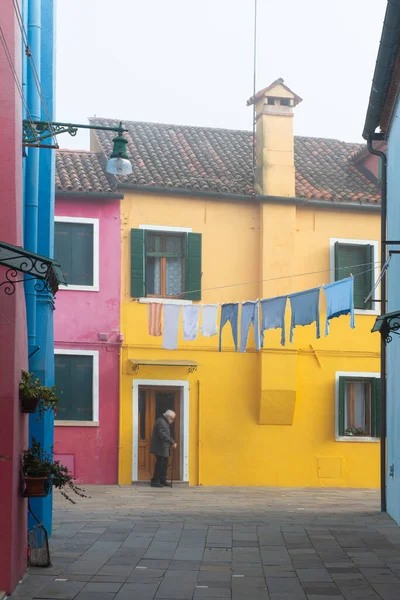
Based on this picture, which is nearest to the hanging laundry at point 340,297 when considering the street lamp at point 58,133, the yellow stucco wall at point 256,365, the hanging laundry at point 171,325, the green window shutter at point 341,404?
the hanging laundry at point 171,325

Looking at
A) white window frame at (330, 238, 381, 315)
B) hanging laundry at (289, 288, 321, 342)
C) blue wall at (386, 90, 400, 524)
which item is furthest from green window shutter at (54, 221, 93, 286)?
blue wall at (386, 90, 400, 524)

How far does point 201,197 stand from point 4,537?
45.5 ft

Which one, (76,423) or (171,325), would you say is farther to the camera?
(76,423)

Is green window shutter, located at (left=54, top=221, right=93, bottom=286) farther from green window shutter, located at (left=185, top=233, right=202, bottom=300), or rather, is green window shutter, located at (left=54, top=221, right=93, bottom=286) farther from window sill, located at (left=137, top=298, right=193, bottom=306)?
green window shutter, located at (left=185, top=233, right=202, bottom=300)

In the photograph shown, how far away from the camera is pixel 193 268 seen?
70.8 ft

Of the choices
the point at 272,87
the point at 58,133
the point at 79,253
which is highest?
the point at 272,87

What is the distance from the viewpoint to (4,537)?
881 centimetres

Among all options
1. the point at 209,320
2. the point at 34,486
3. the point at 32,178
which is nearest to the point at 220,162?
the point at 209,320

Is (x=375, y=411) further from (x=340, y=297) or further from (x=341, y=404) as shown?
(x=340, y=297)

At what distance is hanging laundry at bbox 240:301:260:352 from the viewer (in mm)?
19297

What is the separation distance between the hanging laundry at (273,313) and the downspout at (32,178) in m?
7.49

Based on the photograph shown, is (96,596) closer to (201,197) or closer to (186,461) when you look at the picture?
(186,461)

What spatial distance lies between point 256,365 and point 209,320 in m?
2.67

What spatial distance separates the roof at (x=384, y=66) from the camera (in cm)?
1274
